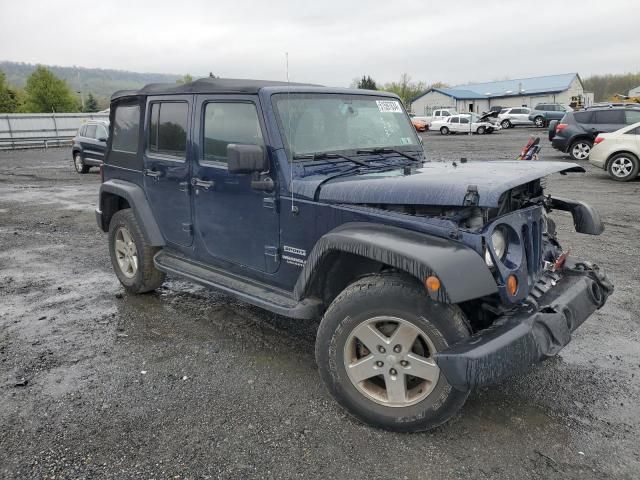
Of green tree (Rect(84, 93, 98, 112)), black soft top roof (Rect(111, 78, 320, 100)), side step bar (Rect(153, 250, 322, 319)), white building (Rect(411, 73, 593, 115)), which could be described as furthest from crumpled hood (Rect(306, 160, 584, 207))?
green tree (Rect(84, 93, 98, 112))

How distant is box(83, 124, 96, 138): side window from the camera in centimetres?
1613

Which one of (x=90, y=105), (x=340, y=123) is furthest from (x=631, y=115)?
(x=90, y=105)

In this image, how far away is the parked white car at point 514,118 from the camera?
129 ft

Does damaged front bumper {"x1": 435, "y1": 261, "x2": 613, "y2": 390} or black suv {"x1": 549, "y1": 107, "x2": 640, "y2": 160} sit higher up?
black suv {"x1": 549, "y1": 107, "x2": 640, "y2": 160}

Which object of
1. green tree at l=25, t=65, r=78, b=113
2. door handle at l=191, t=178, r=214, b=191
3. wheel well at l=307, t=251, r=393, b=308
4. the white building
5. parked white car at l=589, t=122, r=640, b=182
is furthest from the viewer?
green tree at l=25, t=65, r=78, b=113

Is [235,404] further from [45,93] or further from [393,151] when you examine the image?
[45,93]

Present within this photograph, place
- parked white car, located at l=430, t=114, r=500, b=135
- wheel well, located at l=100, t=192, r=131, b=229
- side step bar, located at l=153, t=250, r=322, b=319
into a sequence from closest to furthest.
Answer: side step bar, located at l=153, t=250, r=322, b=319 → wheel well, located at l=100, t=192, r=131, b=229 → parked white car, located at l=430, t=114, r=500, b=135

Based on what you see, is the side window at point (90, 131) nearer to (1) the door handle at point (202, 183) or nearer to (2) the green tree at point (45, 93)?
(1) the door handle at point (202, 183)

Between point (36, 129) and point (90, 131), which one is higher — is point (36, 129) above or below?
above

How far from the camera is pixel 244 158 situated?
3.26 metres

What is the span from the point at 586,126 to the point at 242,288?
15.9 meters

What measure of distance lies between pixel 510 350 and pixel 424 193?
936 mm

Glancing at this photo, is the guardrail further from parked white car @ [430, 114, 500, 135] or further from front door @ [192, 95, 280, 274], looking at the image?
front door @ [192, 95, 280, 274]

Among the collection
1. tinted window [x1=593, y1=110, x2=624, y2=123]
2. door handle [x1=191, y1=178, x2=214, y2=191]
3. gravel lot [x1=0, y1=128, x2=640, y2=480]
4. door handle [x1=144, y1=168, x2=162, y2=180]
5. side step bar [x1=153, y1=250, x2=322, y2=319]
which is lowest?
gravel lot [x1=0, y1=128, x2=640, y2=480]
